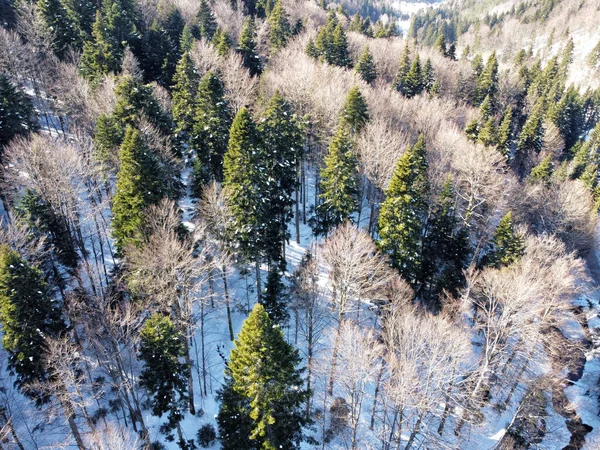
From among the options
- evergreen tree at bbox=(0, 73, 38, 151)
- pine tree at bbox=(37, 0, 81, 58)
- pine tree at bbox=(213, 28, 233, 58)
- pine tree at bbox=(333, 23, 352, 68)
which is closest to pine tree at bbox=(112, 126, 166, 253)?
evergreen tree at bbox=(0, 73, 38, 151)

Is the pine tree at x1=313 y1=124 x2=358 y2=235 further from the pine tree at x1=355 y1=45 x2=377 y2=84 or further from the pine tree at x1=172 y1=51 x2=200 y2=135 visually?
the pine tree at x1=355 y1=45 x2=377 y2=84

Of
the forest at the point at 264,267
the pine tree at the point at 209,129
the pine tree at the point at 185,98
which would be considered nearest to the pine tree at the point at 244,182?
the forest at the point at 264,267

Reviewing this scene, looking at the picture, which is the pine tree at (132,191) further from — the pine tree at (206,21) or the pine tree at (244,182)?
the pine tree at (206,21)

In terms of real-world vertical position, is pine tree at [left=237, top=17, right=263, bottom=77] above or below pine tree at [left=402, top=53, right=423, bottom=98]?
above

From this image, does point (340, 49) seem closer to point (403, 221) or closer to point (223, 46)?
point (223, 46)

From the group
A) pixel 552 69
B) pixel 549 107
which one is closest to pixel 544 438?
pixel 549 107

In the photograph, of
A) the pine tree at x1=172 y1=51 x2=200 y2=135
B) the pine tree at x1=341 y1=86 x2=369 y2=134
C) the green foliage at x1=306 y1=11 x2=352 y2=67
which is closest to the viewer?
the pine tree at x1=341 y1=86 x2=369 y2=134

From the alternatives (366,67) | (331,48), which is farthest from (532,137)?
(331,48)
